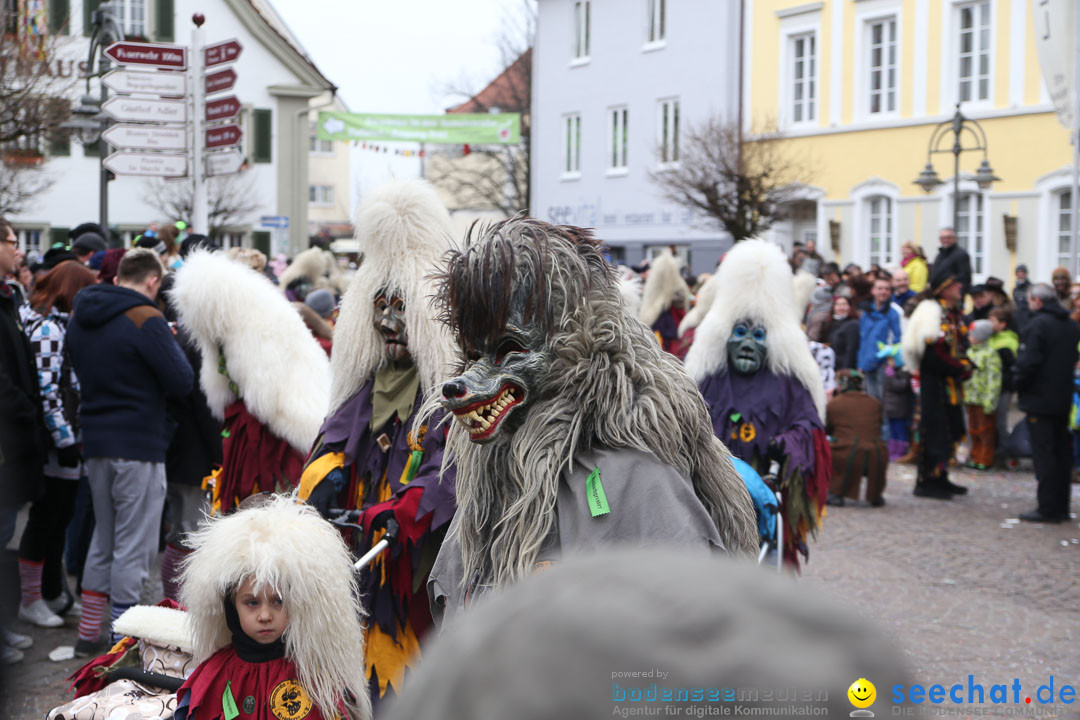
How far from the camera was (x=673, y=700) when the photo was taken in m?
0.64

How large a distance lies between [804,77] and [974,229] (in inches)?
233

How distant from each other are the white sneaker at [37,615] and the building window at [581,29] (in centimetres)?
2841

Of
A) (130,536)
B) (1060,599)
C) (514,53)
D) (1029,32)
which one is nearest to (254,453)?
(130,536)

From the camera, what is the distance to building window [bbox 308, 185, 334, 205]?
58.8 metres

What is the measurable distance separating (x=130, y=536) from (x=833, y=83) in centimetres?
2198

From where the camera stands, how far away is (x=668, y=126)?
29.5 m

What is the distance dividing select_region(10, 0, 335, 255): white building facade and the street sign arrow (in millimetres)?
22531

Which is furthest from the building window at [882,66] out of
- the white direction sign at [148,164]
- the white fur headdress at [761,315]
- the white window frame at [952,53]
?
the white fur headdress at [761,315]

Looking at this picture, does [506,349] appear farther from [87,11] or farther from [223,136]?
[87,11]

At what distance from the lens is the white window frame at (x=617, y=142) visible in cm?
3105

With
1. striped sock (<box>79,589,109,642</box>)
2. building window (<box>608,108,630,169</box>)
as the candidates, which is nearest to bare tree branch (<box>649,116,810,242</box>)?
building window (<box>608,108,630,169</box>)

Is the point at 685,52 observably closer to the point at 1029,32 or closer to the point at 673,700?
the point at 1029,32

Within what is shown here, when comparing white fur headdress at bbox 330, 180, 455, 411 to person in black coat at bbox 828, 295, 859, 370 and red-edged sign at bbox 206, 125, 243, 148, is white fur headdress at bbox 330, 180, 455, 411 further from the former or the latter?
person in black coat at bbox 828, 295, 859, 370

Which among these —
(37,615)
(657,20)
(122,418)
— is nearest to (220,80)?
(122,418)
